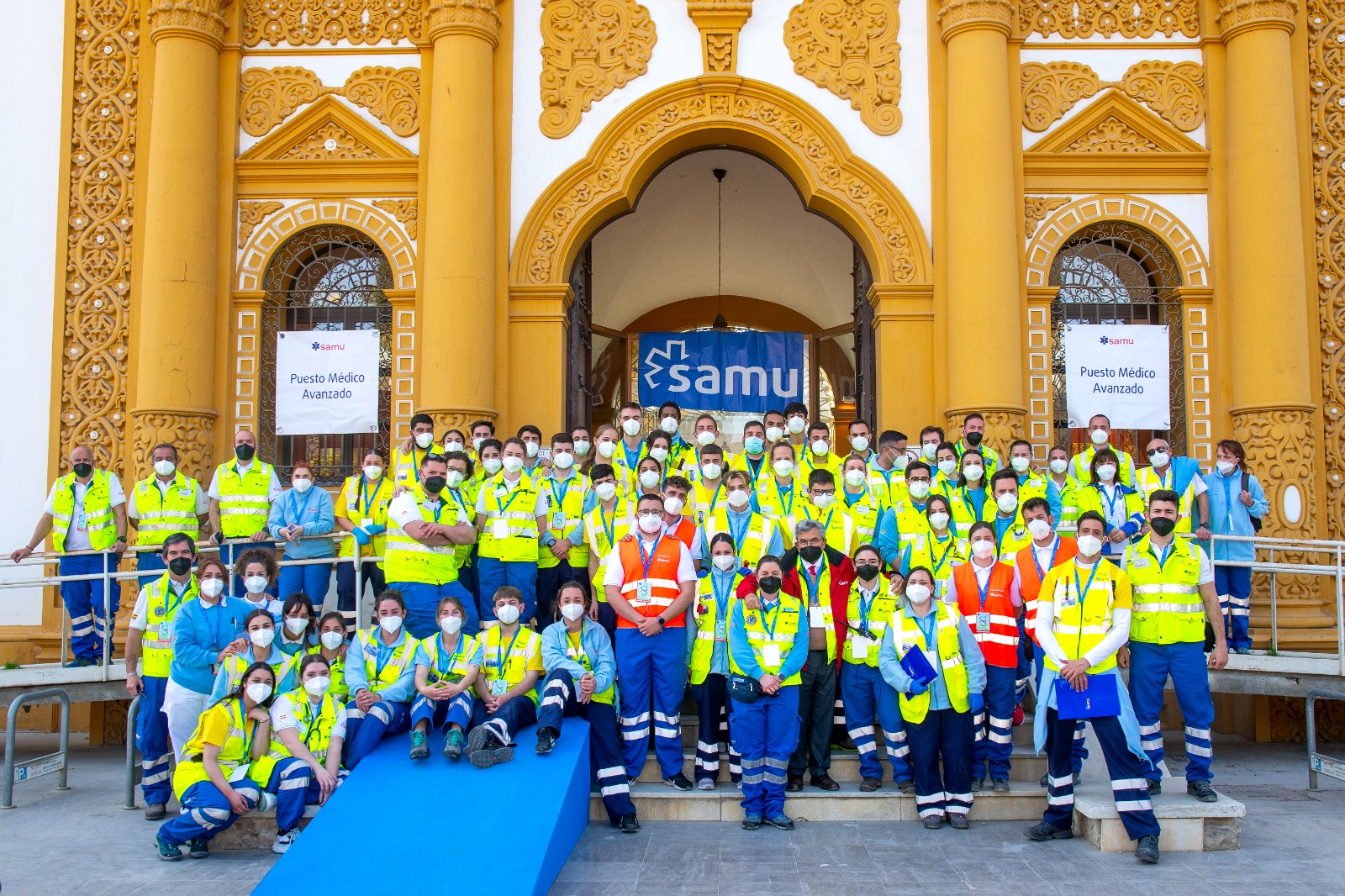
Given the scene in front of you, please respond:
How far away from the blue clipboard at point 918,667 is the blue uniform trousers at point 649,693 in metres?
1.55

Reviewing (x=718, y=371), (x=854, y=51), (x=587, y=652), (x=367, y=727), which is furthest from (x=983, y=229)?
(x=367, y=727)

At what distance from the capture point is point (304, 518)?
973cm

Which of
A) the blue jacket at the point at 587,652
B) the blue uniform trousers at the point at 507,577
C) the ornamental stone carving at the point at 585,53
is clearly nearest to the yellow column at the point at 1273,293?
the ornamental stone carving at the point at 585,53

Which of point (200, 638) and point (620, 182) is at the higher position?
point (620, 182)

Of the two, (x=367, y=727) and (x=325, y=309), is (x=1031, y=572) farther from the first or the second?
(x=325, y=309)

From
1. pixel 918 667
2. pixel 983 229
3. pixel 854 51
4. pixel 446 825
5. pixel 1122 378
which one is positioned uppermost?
pixel 854 51

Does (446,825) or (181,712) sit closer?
(446,825)

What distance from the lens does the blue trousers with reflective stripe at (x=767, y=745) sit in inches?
291

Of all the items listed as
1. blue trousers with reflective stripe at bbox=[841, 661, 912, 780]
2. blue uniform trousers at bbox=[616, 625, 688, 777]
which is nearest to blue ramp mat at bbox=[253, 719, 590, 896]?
blue uniform trousers at bbox=[616, 625, 688, 777]

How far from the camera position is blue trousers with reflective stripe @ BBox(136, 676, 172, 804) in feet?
26.2

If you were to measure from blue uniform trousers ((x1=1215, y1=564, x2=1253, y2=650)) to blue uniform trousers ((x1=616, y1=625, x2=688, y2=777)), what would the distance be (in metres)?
4.85

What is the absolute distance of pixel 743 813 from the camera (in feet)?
24.9

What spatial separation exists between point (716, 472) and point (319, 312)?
5.40 m

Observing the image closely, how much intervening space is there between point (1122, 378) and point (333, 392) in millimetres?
8156
